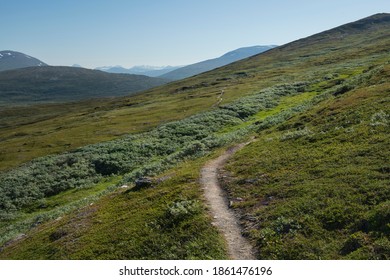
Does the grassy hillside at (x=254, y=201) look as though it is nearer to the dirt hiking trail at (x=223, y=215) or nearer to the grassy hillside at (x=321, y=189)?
the grassy hillside at (x=321, y=189)

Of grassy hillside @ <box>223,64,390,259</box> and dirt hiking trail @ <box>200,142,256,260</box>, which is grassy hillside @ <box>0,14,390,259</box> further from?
dirt hiking trail @ <box>200,142,256,260</box>

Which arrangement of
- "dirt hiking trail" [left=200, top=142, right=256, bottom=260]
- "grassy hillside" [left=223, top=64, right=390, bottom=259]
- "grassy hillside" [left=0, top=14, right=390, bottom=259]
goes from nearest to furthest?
"grassy hillside" [left=223, top=64, right=390, bottom=259], "grassy hillside" [left=0, top=14, right=390, bottom=259], "dirt hiking trail" [left=200, top=142, right=256, bottom=260]

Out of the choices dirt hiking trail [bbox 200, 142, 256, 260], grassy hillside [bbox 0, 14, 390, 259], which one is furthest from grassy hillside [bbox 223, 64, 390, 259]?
dirt hiking trail [bbox 200, 142, 256, 260]

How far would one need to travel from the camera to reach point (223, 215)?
20.0 meters

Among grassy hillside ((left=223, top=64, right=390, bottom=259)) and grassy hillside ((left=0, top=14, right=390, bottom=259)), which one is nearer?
grassy hillside ((left=223, top=64, right=390, bottom=259))

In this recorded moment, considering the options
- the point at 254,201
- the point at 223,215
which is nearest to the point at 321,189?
the point at 254,201

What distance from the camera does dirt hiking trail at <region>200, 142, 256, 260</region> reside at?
52.9 ft

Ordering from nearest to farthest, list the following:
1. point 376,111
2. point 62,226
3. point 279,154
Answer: point 62,226 < point 279,154 < point 376,111

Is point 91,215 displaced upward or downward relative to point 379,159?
downward

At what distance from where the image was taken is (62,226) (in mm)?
25188

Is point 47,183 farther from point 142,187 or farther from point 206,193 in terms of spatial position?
point 206,193

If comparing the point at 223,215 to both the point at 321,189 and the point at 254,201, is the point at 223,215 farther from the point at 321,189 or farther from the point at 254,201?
the point at 321,189

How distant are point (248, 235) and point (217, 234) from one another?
160 cm
